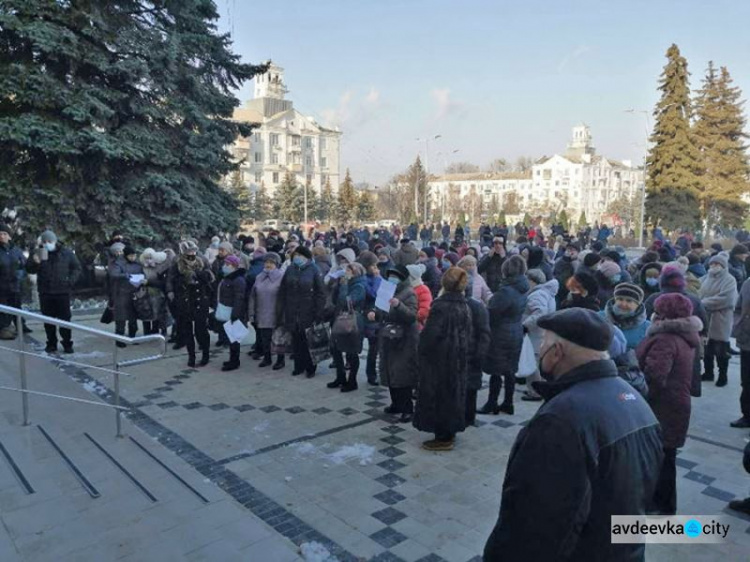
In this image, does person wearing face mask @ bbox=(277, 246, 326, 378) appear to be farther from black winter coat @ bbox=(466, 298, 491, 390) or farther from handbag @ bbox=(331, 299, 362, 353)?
black winter coat @ bbox=(466, 298, 491, 390)

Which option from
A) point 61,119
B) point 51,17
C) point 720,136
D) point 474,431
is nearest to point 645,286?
point 474,431

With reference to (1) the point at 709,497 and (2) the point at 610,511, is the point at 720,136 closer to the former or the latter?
(1) the point at 709,497

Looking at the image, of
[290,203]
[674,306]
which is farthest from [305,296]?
[290,203]

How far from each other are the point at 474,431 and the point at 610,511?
4.36 meters

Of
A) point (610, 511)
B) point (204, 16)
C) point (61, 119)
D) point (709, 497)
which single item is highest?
point (204, 16)

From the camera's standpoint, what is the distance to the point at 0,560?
3744mm

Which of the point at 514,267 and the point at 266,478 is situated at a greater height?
the point at 514,267

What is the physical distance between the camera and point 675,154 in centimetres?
3950

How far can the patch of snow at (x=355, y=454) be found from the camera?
549 cm

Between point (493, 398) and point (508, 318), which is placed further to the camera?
point (493, 398)

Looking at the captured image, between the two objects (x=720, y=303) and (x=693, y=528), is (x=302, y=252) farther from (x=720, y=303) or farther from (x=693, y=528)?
(x=720, y=303)

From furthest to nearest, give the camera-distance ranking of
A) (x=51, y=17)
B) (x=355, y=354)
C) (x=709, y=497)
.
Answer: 1. (x=51, y=17)
2. (x=355, y=354)
3. (x=709, y=497)

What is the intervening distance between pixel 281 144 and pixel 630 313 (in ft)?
293

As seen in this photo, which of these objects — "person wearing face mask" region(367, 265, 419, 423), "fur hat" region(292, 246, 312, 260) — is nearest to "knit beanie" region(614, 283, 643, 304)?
"person wearing face mask" region(367, 265, 419, 423)
